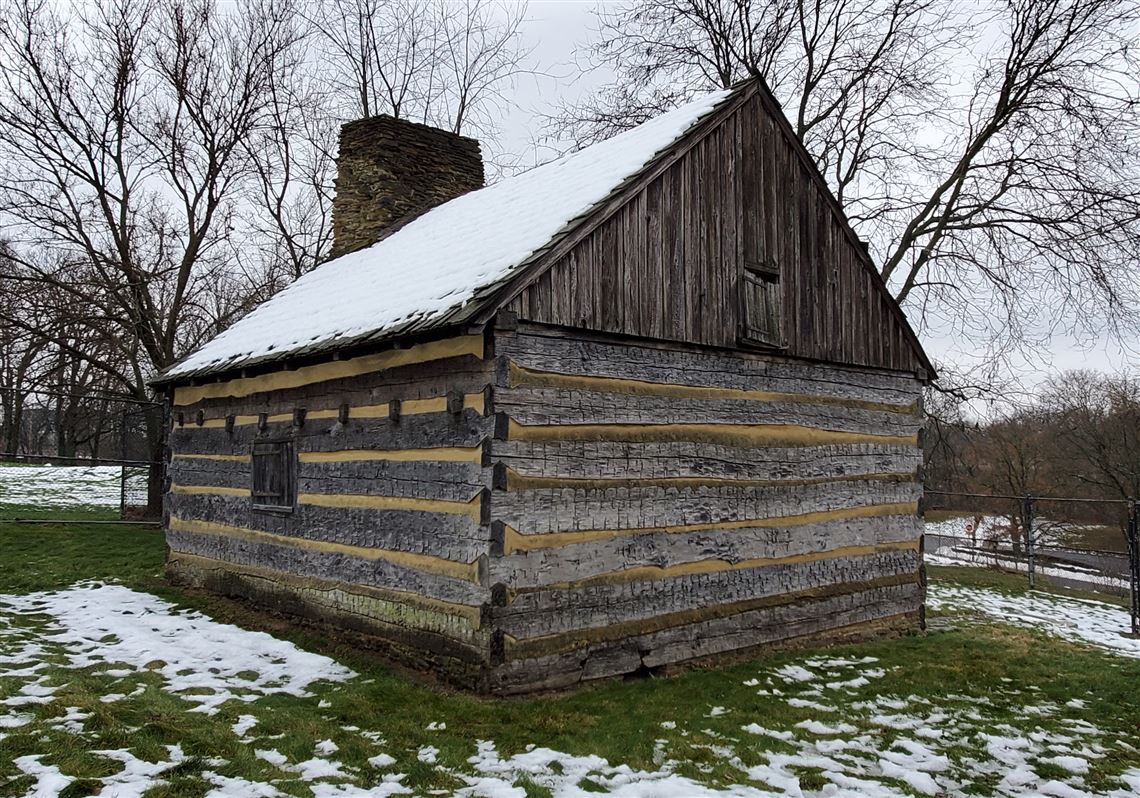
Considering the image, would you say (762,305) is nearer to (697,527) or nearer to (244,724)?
(697,527)

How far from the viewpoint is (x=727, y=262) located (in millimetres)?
9242

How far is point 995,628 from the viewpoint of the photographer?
11953mm

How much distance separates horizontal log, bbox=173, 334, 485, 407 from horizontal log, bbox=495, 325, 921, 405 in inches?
19.6

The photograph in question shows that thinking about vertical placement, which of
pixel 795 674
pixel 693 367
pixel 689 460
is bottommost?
pixel 795 674

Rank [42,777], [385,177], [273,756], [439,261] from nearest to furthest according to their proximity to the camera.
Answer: [42,777] < [273,756] < [439,261] < [385,177]

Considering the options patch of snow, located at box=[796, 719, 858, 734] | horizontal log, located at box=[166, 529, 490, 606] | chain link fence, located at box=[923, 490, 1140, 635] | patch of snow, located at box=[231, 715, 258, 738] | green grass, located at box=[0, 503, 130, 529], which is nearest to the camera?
patch of snow, located at box=[231, 715, 258, 738]

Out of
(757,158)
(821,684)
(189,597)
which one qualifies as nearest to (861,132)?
(757,158)

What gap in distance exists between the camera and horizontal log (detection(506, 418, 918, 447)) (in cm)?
748

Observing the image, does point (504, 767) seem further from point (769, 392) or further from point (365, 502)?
point (769, 392)

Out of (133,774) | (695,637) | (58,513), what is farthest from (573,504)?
(58,513)

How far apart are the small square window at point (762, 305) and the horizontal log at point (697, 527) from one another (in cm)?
202

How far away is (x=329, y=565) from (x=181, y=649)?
166cm

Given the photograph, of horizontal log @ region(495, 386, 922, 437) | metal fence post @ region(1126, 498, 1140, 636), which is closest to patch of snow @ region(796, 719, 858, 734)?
horizontal log @ region(495, 386, 922, 437)

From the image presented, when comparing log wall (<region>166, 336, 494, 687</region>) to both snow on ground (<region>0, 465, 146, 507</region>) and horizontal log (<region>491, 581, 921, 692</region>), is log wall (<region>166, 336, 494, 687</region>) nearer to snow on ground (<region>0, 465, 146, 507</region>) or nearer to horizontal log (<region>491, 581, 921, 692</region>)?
horizontal log (<region>491, 581, 921, 692</region>)
